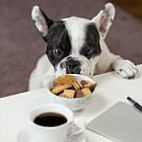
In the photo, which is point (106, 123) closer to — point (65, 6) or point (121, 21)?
point (121, 21)

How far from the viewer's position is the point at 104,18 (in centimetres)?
142

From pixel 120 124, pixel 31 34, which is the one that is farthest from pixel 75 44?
pixel 31 34

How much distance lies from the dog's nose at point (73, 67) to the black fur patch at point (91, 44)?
64 mm

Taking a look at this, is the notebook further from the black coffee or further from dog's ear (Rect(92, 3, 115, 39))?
dog's ear (Rect(92, 3, 115, 39))

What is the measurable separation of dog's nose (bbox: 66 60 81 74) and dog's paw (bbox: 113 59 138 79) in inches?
6.7

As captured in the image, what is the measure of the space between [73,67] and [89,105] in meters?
0.17

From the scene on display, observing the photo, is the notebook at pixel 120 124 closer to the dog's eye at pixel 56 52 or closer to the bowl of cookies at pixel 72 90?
the bowl of cookies at pixel 72 90

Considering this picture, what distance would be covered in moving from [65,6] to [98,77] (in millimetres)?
2328

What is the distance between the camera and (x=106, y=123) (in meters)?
1.02

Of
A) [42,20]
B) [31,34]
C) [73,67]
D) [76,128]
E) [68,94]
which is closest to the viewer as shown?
[76,128]

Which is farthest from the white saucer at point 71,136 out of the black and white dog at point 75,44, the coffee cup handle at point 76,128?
the black and white dog at point 75,44

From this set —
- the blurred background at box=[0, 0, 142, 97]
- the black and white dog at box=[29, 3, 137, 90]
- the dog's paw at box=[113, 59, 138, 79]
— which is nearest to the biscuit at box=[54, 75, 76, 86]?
the black and white dog at box=[29, 3, 137, 90]

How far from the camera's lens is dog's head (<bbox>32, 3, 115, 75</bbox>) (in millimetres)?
1273

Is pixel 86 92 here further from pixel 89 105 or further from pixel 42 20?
pixel 42 20
